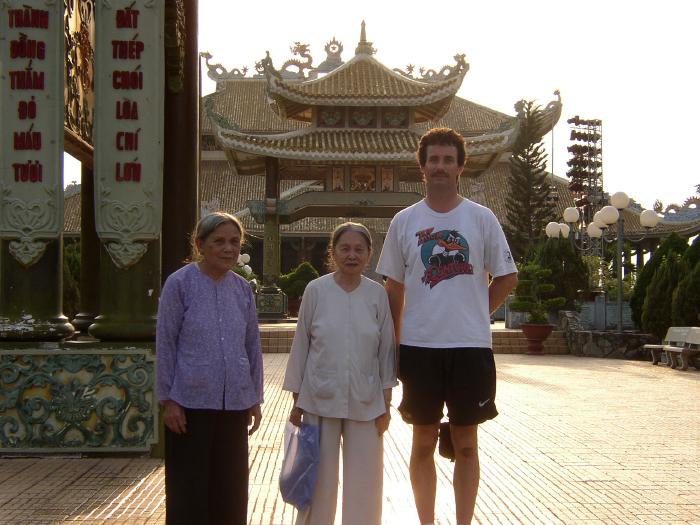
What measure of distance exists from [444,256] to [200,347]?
1158 mm

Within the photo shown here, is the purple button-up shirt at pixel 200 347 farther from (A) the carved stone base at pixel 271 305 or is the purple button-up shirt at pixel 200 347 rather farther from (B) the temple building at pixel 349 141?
(A) the carved stone base at pixel 271 305

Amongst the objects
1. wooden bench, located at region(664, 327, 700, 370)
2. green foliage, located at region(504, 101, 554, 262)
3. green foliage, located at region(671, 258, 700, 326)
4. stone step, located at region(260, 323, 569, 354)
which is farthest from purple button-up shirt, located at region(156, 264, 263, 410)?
green foliage, located at region(504, 101, 554, 262)

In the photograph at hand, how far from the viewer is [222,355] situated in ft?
12.0

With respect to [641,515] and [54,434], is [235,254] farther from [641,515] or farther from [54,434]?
[54,434]

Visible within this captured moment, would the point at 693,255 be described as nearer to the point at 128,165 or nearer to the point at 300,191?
the point at 128,165

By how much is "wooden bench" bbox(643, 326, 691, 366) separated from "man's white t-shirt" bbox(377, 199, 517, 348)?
11088 mm

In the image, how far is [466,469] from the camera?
4.03 m

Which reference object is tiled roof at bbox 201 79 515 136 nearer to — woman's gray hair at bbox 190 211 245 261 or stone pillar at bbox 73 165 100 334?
stone pillar at bbox 73 165 100 334

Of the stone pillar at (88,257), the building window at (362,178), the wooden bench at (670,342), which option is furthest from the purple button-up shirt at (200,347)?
the building window at (362,178)

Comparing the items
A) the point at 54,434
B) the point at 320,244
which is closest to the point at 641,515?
the point at 54,434

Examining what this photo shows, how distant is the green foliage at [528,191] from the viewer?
127 ft

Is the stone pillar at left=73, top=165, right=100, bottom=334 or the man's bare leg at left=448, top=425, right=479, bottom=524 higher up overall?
the stone pillar at left=73, top=165, right=100, bottom=334

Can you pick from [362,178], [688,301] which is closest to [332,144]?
[362,178]

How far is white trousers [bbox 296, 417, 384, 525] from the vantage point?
385cm
